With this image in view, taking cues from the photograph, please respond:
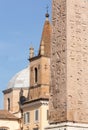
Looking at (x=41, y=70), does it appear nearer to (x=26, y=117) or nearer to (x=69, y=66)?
(x=26, y=117)

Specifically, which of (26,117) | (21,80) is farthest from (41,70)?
(21,80)

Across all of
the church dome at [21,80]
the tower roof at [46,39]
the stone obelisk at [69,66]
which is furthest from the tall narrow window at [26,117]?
the stone obelisk at [69,66]

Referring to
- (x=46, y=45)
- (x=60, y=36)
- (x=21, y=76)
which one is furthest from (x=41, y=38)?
(x=60, y=36)

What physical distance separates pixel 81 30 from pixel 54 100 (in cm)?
183

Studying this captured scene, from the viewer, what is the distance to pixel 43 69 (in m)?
41.2

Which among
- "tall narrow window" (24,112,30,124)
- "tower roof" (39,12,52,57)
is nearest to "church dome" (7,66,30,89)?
"tower roof" (39,12,52,57)

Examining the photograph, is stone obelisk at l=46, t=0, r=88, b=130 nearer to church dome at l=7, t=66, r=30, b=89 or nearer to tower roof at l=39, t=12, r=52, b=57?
tower roof at l=39, t=12, r=52, b=57

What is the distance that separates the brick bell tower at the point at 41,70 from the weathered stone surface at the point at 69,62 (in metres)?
27.1

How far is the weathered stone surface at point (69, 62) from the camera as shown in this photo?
12.7 m

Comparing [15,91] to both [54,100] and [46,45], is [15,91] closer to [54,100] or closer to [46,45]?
[46,45]

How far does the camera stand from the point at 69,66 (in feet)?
42.1

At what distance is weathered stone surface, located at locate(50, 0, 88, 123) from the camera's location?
12680 millimetres

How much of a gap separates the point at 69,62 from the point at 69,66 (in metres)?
0.10

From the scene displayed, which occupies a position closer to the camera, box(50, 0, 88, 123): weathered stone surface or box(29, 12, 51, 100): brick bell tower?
box(50, 0, 88, 123): weathered stone surface
